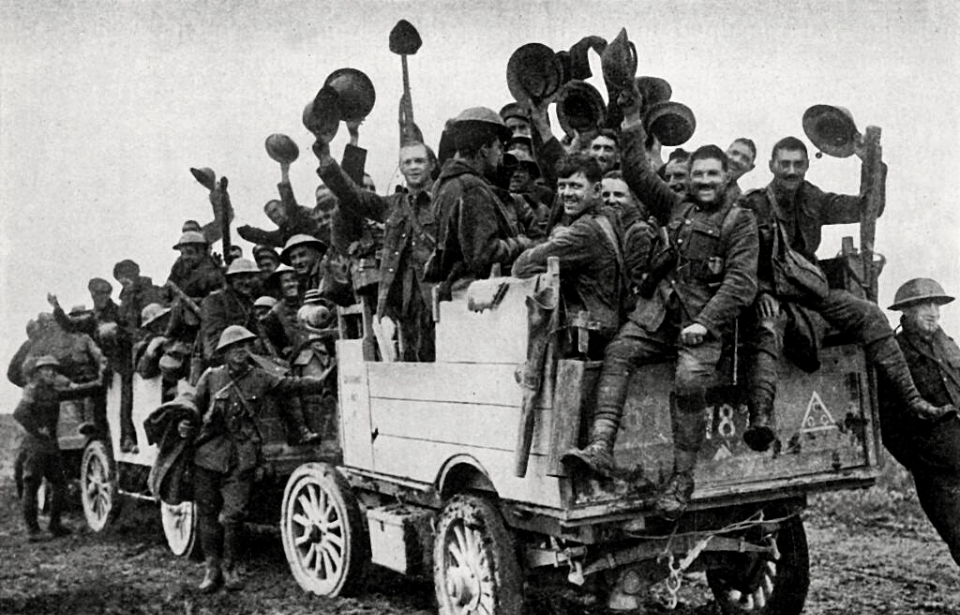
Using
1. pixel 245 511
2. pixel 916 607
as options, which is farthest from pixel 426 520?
pixel 916 607

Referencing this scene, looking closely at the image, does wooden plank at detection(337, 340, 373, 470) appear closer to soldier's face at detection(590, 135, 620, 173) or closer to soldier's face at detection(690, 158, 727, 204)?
soldier's face at detection(590, 135, 620, 173)

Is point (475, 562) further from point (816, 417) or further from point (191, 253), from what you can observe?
point (191, 253)

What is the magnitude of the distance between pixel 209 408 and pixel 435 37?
3.48 metres

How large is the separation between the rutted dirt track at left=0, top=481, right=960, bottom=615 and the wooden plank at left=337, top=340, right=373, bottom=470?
1.07 meters

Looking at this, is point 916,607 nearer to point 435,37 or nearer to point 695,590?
point 695,590

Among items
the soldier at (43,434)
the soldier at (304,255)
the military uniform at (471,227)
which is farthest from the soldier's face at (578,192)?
the soldier at (43,434)

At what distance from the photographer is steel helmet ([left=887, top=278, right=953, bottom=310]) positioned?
22.0 feet

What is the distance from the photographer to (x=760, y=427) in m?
5.19

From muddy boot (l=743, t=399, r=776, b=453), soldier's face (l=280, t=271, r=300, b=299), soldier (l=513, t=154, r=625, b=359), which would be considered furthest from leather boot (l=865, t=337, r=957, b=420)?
soldier's face (l=280, t=271, r=300, b=299)

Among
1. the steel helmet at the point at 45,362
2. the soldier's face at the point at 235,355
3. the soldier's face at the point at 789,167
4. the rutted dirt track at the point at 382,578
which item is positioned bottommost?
the rutted dirt track at the point at 382,578

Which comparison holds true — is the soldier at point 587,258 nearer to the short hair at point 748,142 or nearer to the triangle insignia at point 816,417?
the triangle insignia at point 816,417

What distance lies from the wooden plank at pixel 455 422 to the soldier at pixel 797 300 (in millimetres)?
1119

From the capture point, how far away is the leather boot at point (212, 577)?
8055mm

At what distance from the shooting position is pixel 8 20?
7.11m
